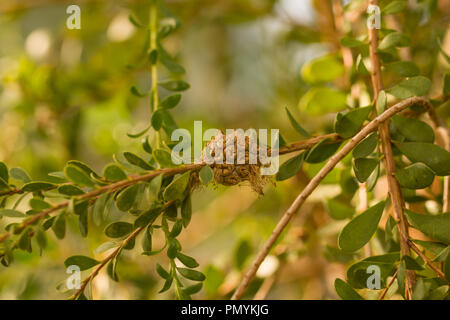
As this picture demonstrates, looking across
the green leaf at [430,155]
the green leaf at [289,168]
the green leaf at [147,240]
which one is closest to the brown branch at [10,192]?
the green leaf at [147,240]

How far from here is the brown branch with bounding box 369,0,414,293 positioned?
13.7 inches

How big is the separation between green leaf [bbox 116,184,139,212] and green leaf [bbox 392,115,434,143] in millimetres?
230

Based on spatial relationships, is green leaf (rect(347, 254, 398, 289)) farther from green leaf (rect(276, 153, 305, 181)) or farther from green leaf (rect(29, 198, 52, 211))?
green leaf (rect(29, 198, 52, 211))

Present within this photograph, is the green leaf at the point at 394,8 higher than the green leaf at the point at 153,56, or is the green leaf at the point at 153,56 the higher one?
the green leaf at the point at 394,8

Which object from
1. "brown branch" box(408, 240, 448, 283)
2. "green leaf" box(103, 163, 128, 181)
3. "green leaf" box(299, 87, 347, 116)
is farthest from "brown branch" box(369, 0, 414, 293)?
"green leaf" box(103, 163, 128, 181)

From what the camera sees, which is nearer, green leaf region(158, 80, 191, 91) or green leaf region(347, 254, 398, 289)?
green leaf region(347, 254, 398, 289)

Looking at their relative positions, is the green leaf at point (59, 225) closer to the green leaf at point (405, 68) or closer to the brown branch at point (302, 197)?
the brown branch at point (302, 197)

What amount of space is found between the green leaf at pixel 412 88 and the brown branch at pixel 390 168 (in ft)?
0.06

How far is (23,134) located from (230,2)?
0.44m

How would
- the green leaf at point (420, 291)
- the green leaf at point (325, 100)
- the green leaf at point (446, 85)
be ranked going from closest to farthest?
the green leaf at point (420, 291)
the green leaf at point (446, 85)
the green leaf at point (325, 100)

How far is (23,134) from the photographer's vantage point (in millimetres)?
815

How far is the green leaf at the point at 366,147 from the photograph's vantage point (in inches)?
15.0
